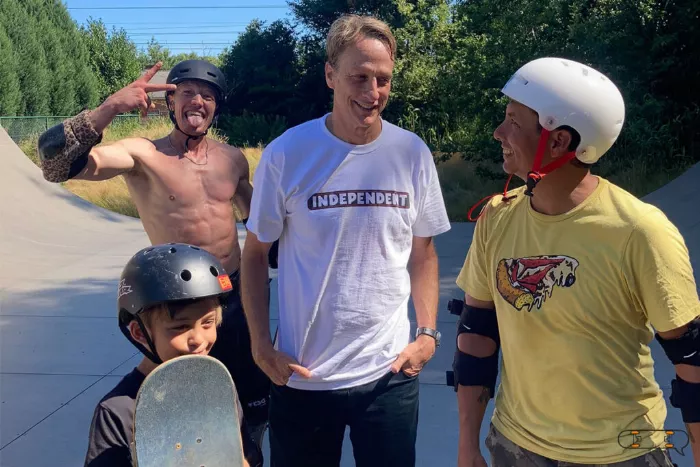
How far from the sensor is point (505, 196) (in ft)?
6.56

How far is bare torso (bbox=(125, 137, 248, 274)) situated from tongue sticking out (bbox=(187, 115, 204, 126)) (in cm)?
18

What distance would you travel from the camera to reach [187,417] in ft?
5.44

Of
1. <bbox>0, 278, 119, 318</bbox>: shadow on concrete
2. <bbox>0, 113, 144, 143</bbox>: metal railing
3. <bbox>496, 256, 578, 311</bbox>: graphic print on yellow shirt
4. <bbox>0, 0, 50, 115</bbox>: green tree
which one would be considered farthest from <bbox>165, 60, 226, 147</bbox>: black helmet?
<bbox>0, 0, 50, 115</bbox>: green tree

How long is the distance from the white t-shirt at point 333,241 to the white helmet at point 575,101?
23.8 inches

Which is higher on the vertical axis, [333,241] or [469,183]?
[333,241]

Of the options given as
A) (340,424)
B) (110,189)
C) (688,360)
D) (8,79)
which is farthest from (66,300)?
(8,79)

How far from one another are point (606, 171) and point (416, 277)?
34.9ft

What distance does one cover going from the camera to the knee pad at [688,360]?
1644 mm

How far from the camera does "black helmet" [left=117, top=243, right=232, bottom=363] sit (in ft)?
5.91

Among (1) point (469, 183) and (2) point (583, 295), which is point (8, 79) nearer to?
(1) point (469, 183)

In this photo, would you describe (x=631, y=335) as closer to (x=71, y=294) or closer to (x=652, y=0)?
(x=71, y=294)

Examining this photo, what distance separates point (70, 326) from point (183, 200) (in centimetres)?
380

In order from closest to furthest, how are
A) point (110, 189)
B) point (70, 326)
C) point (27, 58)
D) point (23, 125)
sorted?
point (70, 326), point (110, 189), point (23, 125), point (27, 58)

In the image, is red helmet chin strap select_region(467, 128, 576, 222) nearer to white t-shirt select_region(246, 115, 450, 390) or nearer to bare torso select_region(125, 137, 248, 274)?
white t-shirt select_region(246, 115, 450, 390)
